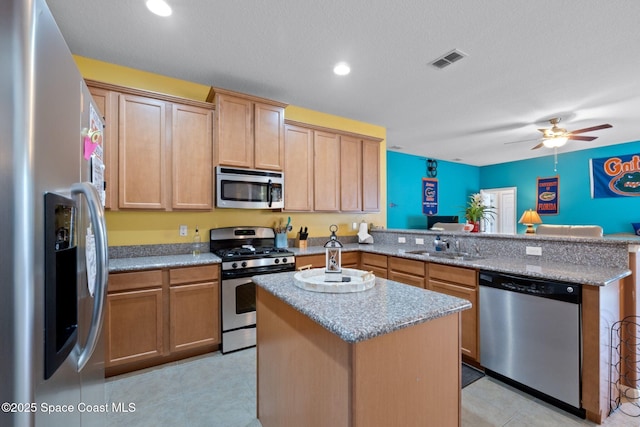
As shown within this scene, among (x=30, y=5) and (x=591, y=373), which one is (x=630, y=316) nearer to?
(x=591, y=373)

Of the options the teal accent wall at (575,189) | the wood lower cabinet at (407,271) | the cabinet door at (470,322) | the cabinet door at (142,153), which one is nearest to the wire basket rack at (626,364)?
the cabinet door at (470,322)

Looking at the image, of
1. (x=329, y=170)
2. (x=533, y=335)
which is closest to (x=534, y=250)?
(x=533, y=335)

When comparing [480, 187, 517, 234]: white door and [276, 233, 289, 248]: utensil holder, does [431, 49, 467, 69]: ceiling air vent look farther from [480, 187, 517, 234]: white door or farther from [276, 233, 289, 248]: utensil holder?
[480, 187, 517, 234]: white door

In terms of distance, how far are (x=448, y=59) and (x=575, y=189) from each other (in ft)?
18.5

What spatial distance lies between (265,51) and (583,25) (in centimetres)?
246

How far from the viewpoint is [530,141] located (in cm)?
537

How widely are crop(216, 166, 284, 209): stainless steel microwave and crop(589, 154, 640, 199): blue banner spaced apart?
658 cm

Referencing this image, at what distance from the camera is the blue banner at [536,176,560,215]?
649 centimetres

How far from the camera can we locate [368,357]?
1.01 metres

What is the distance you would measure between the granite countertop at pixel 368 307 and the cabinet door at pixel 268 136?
6.24ft

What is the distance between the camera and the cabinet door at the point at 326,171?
367 centimetres

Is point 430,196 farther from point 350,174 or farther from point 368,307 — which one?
point 368,307

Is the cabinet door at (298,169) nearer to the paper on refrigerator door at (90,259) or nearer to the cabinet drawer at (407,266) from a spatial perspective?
the cabinet drawer at (407,266)

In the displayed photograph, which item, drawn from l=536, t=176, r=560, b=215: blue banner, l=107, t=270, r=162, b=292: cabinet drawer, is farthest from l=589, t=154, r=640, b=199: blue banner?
l=107, t=270, r=162, b=292: cabinet drawer
